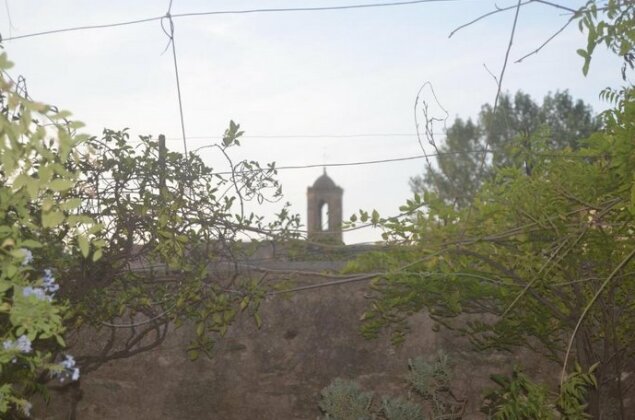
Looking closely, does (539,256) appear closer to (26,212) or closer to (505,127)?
(26,212)

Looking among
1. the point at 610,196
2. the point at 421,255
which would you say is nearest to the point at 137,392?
the point at 421,255

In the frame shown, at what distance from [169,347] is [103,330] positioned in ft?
1.73

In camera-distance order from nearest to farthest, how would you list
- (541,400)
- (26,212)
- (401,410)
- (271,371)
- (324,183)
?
(26,212), (541,400), (401,410), (271,371), (324,183)

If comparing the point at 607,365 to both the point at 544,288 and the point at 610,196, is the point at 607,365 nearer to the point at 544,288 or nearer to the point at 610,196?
the point at 544,288

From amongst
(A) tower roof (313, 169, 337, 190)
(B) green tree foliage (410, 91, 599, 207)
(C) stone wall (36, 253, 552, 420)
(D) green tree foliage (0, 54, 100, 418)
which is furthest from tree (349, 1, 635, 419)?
(A) tower roof (313, 169, 337, 190)

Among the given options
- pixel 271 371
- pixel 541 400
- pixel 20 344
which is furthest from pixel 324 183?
pixel 20 344

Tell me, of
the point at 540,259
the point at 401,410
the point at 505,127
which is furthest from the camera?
the point at 505,127

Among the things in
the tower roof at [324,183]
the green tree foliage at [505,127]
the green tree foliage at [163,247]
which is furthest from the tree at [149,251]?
the tower roof at [324,183]

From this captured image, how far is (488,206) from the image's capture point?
17.3ft

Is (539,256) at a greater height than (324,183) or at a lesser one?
lesser

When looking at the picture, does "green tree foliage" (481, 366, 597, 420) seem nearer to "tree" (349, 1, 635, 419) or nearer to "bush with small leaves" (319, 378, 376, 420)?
"tree" (349, 1, 635, 419)

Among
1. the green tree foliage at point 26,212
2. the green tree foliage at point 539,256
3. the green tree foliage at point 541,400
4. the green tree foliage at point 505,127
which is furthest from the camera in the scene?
the green tree foliage at point 505,127

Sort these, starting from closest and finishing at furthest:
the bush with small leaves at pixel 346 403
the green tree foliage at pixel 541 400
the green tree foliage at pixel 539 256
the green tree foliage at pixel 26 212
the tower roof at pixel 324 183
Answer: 1. the green tree foliage at pixel 26 212
2. the green tree foliage at pixel 541 400
3. the green tree foliage at pixel 539 256
4. the bush with small leaves at pixel 346 403
5. the tower roof at pixel 324 183

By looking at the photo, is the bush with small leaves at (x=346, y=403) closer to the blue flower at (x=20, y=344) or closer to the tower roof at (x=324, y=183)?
the blue flower at (x=20, y=344)
